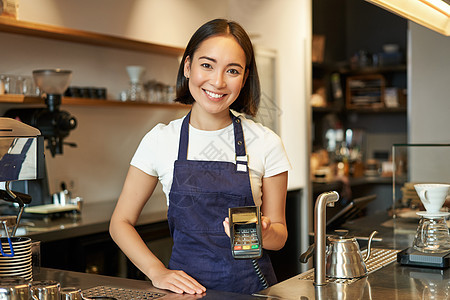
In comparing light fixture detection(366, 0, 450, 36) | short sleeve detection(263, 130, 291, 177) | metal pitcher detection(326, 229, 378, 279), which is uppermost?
light fixture detection(366, 0, 450, 36)

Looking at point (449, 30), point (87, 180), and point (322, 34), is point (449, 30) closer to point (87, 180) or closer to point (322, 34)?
point (87, 180)

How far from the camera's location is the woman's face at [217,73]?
6.23 feet

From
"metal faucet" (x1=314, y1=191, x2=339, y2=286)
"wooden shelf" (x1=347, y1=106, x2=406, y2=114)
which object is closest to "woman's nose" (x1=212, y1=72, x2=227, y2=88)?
"metal faucet" (x1=314, y1=191, x2=339, y2=286)

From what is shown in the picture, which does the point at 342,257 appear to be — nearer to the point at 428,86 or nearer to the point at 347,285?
the point at 347,285

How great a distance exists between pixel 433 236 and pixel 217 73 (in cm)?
94

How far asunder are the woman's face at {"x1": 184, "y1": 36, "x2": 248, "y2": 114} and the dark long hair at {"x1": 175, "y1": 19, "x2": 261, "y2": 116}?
0.02 meters

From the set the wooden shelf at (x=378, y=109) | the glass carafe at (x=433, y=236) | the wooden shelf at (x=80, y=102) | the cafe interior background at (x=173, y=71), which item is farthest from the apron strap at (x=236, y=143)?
the wooden shelf at (x=378, y=109)

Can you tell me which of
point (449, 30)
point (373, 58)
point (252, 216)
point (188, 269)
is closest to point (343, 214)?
point (449, 30)

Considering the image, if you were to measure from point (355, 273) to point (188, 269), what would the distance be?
53cm

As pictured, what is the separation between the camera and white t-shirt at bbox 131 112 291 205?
1.99 m

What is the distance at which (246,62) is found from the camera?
6.52 feet

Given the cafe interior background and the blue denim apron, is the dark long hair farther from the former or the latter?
the cafe interior background

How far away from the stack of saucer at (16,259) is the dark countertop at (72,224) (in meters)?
1.09

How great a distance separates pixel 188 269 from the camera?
1960 millimetres
